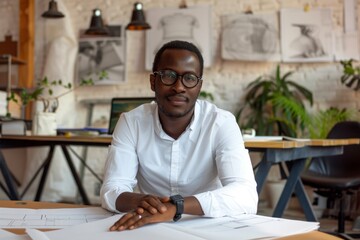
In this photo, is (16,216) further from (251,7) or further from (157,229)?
(251,7)

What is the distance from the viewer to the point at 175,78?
141cm

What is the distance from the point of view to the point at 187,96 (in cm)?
142

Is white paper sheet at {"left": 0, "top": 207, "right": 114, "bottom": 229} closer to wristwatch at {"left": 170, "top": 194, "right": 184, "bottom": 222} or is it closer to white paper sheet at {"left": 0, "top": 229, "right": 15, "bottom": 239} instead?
white paper sheet at {"left": 0, "top": 229, "right": 15, "bottom": 239}

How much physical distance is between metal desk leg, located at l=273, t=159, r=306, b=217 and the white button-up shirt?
132 centimetres

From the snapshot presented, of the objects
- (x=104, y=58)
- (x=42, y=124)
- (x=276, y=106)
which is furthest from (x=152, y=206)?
(x=104, y=58)

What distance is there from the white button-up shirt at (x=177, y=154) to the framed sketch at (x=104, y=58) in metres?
3.60

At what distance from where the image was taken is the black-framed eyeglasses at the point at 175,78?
139 cm

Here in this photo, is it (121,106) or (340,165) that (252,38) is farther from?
(121,106)

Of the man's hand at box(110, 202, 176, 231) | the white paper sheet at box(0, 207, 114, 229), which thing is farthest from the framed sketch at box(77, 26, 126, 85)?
the man's hand at box(110, 202, 176, 231)

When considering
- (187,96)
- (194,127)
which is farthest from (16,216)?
(194,127)

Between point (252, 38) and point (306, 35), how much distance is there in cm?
51

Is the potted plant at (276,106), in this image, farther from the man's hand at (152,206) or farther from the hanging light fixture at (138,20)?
the man's hand at (152,206)

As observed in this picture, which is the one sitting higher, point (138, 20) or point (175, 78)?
point (138, 20)

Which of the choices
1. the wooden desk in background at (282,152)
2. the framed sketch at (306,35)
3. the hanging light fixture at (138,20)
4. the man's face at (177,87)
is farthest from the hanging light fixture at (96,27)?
the man's face at (177,87)
